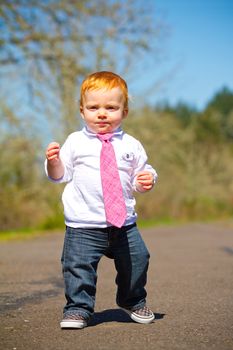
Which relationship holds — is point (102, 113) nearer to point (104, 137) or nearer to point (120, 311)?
Result: point (104, 137)

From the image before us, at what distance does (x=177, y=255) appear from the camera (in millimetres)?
9617

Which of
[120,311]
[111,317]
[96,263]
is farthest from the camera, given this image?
[120,311]

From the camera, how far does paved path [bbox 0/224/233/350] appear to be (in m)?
3.60

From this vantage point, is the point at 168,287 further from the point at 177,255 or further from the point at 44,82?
the point at 44,82

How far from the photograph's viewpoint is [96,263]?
4211 millimetres

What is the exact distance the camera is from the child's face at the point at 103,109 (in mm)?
4320

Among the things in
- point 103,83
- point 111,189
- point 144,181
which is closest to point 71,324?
point 111,189

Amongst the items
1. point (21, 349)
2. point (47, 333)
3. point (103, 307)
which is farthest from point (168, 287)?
point (21, 349)

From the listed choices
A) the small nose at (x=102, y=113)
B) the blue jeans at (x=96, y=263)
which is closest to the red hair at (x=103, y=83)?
the small nose at (x=102, y=113)

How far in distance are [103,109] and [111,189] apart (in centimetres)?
51

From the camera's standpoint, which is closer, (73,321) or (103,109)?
(73,321)

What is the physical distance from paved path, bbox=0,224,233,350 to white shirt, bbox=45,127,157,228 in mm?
635

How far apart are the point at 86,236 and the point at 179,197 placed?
67.1ft

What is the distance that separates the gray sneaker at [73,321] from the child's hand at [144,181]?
0.85 m
